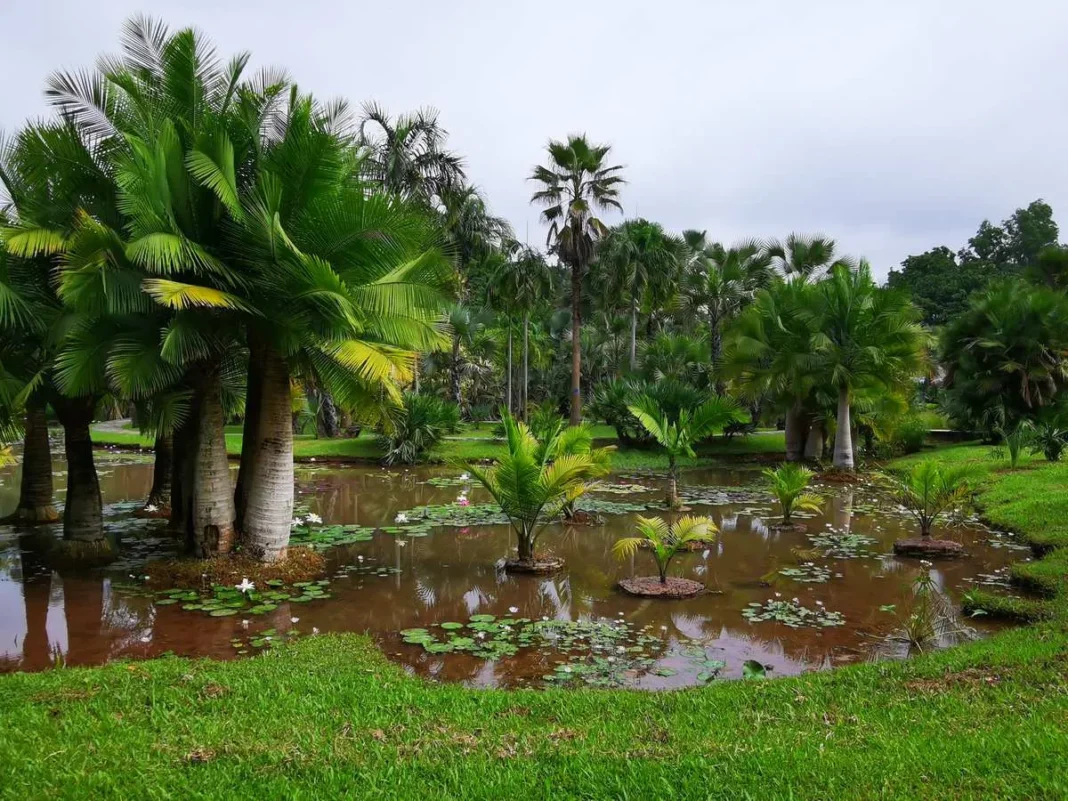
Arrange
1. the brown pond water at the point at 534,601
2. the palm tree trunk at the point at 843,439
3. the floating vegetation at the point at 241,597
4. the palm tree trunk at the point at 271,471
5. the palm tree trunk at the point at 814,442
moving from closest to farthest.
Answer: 1. the brown pond water at the point at 534,601
2. the floating vegetation at the point at 241,597
3. the palm tree trunk at the point at 271,471
4. the palm tree trunk at the point at 843,439
5. the palm tree trunk at the point at 814,442

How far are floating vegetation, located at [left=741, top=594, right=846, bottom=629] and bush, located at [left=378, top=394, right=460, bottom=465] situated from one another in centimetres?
1499

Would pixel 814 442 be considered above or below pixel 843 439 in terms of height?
below

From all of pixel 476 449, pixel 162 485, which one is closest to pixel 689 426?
pixel 162 485

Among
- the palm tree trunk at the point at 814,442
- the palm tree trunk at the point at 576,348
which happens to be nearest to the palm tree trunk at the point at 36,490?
the palm tree trunk at the point at 576,348

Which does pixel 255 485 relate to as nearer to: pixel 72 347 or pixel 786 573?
pixel 72 347

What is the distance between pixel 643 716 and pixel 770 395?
67.5 feet

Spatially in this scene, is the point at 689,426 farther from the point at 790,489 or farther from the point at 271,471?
the point at 271,471

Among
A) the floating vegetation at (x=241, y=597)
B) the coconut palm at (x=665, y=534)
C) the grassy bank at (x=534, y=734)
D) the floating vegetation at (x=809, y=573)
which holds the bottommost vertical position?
the floating vegetation at (x=809, y=573)

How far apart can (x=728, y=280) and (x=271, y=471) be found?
2453 cm

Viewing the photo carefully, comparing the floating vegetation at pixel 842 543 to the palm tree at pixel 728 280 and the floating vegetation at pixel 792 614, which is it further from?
the palm tree at pixel 728 280

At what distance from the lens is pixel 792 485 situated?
12414mm

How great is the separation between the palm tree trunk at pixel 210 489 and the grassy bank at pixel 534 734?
337cm

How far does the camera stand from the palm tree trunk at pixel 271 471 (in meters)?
9.06

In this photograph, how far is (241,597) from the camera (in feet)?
26.9
